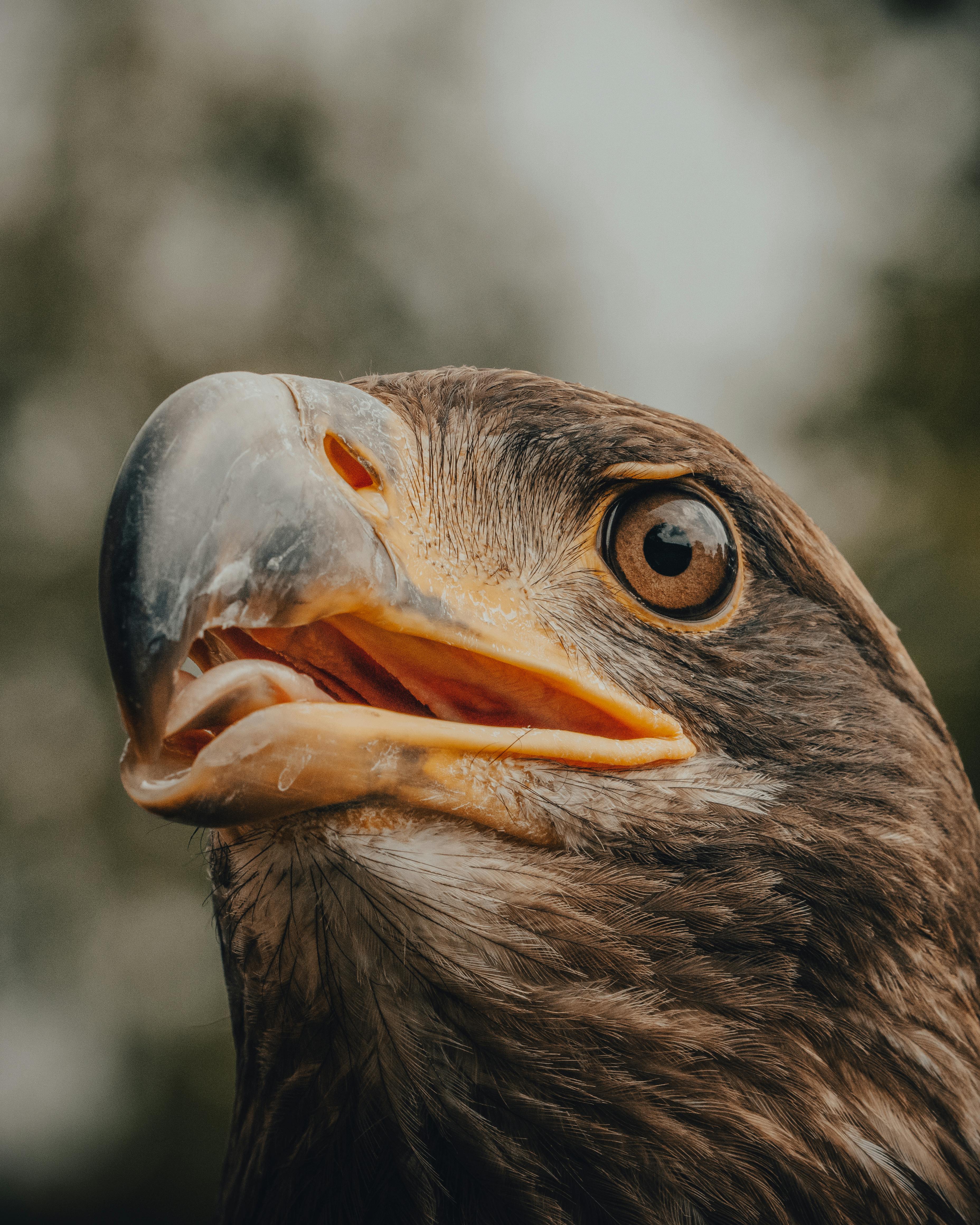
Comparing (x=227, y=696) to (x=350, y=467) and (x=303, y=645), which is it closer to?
(x=303, y=645)

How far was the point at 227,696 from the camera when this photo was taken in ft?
4.24

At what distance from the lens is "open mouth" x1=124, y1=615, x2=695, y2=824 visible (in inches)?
50.0

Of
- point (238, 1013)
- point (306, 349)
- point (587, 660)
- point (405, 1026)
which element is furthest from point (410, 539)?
point (306, 349)

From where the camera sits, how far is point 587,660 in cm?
166

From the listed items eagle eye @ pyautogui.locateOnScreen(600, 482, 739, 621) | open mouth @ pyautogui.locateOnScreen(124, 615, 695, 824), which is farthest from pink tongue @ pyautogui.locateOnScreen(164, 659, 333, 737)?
eagle eye @ pyautogui.locateOnScreen(600, 482, 739, 621)

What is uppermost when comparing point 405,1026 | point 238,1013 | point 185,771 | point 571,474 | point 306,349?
point 306,349

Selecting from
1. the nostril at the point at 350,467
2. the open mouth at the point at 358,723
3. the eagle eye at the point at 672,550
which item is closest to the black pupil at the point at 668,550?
the eagle eye at the point at 672,550

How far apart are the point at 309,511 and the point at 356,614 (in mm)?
158

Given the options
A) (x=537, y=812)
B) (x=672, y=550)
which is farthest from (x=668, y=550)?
(x=537, y=812)

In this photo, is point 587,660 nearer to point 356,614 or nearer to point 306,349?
point 356,614

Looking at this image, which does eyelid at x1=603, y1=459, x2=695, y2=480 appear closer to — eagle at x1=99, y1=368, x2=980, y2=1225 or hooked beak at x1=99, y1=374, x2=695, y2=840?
eagle at x1=99, y1=368, x2=980, y2=1225

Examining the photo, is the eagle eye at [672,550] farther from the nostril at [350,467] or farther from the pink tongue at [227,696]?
the pink tongue at [227,696]

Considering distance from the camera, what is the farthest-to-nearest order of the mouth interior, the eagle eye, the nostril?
the eagle eye → the nostril → the mouth interior

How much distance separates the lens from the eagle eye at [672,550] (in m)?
1.81
